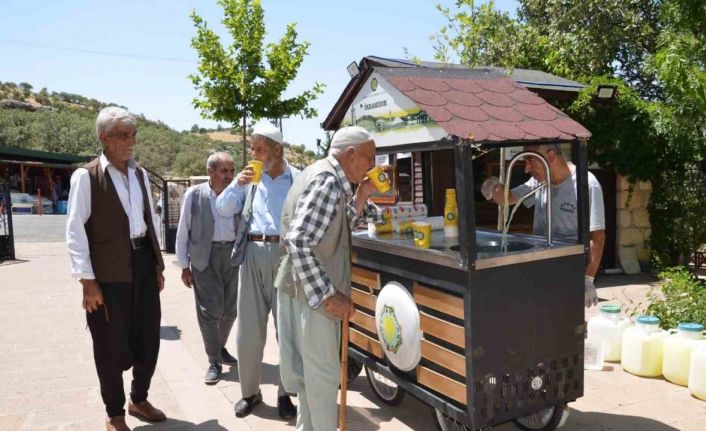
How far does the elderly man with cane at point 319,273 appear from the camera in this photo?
2678 mm

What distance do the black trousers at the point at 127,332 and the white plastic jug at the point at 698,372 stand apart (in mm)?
3745

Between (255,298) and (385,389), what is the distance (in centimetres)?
116

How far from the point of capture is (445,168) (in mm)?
8922

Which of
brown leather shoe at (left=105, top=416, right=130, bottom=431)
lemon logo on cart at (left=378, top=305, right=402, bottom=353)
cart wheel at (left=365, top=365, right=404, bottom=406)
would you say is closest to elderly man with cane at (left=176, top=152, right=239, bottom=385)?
brown leather shoe at (left=105, top=416, right=130, bottom=431)

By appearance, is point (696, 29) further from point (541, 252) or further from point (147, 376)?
point (147, 376)

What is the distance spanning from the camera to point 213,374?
470 cm

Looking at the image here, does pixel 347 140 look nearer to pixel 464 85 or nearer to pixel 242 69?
pixel 464 85

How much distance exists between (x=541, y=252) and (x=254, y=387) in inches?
87.5

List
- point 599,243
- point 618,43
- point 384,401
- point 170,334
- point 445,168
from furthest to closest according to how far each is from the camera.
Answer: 1. point 618,43
2. point 445,168
3. point 170,334
4. point 384,401
5. point 599,243

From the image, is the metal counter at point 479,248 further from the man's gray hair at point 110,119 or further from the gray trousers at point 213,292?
the man's gray hair at point 110,119

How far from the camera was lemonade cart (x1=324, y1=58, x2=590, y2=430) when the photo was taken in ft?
9.48

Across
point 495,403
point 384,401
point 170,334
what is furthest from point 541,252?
point 170,334

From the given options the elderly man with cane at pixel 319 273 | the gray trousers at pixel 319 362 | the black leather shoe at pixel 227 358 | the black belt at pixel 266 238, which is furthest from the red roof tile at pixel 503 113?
the black leather shoe at pixel 227 358

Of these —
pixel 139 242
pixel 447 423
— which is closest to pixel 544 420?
pixel 447 423
